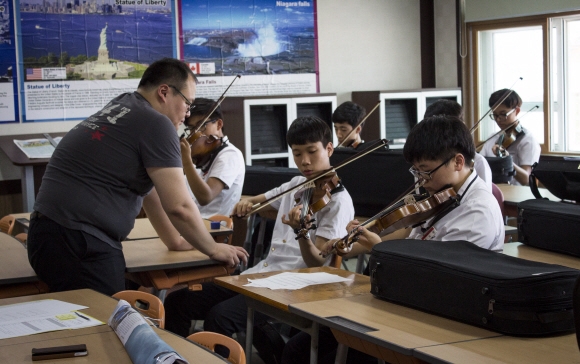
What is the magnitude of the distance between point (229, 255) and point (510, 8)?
4794 millimetres

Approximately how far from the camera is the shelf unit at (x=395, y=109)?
23.0 ft

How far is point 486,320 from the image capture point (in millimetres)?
1819

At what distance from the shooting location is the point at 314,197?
300 centimetres

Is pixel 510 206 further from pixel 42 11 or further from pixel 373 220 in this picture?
pixel 42 11

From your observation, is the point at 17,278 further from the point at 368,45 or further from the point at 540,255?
the point at 368,45

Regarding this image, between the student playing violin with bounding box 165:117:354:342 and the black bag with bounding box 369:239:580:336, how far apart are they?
2.36ft

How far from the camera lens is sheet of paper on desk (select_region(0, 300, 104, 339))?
6.28ft

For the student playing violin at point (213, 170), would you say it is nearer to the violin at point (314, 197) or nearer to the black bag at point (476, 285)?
the violin at point (314, 197)

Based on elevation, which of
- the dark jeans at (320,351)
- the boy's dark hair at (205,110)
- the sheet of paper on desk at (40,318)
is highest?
the boy's dark hair at (205,110)

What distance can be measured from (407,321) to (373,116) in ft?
17.1

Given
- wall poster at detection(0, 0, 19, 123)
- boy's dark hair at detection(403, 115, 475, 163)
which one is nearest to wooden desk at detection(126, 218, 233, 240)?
boy's dark hair at detection(403, 115, 475, 163)

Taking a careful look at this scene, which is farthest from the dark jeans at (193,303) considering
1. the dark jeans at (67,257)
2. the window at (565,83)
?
the window at (565,83)

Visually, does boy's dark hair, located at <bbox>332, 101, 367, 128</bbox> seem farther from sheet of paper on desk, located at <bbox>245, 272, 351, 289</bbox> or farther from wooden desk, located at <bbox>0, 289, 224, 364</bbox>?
wooden desk, located at <bbox>0, 289, 224, 364</bbox>

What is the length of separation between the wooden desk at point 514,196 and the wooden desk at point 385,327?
6.50 feet
